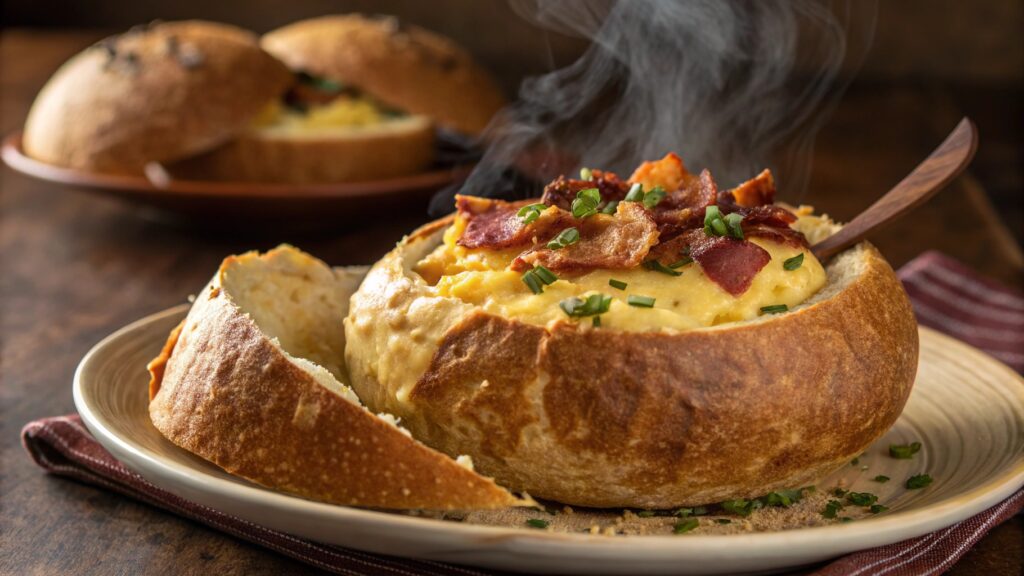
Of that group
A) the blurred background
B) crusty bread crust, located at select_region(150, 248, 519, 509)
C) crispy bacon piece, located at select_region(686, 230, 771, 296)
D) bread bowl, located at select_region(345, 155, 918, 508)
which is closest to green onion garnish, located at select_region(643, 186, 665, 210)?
bread bowl, located at select_region(345, 155, 918, 508)

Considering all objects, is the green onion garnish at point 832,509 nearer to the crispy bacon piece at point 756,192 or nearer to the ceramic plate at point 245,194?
the crispy bacon piece at point 756,192

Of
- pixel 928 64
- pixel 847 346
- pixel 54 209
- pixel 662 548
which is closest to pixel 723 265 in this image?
pixel 847 346

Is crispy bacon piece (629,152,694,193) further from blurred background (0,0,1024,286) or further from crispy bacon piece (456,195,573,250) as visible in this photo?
blurred background (0,0,1024,286)

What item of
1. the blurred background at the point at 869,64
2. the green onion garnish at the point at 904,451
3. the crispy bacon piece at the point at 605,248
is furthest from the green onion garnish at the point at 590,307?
the blurred background at the point at 869,64

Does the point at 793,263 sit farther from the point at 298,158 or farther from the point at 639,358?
the point at 298,158

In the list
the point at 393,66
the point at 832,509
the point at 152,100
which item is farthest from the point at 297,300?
the point at 393,66

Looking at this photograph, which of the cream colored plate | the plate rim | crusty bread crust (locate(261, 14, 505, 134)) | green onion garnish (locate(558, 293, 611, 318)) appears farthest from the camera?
crusty bread crust (locate(261, 14, 505, 134))

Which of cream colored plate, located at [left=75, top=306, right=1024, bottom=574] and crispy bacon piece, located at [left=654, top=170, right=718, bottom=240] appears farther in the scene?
crispy bacon piece, located at [left=654, top=170, right=718, bottom=240]
